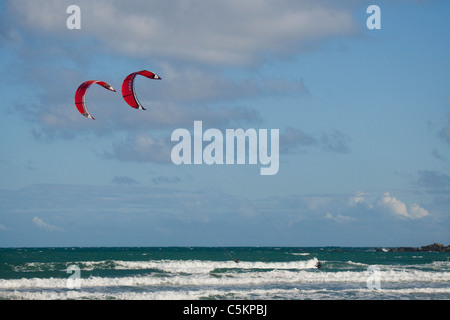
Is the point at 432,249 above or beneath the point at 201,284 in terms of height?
beneath

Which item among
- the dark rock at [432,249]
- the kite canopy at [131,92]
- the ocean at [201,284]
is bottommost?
the dark rock at [432,249]

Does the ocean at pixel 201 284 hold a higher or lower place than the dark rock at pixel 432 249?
higher

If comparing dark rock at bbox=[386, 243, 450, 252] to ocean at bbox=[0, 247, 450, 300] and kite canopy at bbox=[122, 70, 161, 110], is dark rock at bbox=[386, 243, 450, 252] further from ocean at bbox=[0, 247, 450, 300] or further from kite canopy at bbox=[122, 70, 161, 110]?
kite canopy at bbox=[122, 70, 161, 110]

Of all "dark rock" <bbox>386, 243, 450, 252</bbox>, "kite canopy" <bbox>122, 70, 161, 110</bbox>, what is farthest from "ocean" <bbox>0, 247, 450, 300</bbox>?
"dark rock" <bbox>386, 243, 450, 252</bbox>

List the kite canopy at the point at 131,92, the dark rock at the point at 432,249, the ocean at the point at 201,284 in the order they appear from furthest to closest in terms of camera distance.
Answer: the dark rock at the point at 432,249
the ocean at the point at 201,284
the kite canopy at the point at 131,92

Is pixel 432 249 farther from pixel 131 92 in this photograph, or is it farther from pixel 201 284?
pixel 131 92

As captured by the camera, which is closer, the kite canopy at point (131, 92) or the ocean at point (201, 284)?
the kite canopy at point (131, 92)

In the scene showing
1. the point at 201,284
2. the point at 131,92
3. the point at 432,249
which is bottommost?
the point at 432,249

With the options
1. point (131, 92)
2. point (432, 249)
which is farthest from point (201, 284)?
point (432, 249)

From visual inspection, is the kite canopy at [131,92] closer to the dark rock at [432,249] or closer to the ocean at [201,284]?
the ocean at [201,284]

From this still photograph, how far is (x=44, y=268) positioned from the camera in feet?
113

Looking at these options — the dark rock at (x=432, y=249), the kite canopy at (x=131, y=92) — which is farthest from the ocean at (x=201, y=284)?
the dark rock at (x=432, y=249)
